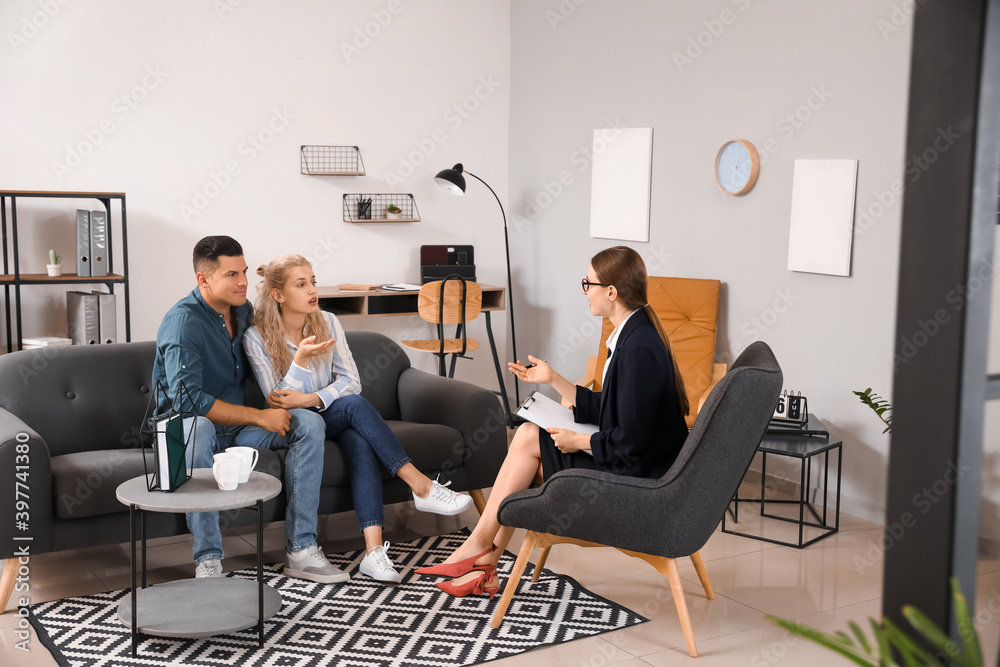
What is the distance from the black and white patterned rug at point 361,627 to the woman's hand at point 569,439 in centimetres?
53

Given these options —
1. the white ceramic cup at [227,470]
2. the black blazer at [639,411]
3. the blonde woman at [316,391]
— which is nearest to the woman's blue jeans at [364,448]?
the blonde woman at [316,391]

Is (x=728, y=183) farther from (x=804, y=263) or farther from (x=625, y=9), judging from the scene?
(x=625, y=9)

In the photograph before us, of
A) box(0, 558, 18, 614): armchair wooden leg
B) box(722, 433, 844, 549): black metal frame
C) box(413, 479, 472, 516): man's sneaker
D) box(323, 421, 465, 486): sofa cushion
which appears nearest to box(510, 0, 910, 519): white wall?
box(722, 433, 844, 549): black metal frame

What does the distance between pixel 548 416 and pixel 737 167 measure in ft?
6.84

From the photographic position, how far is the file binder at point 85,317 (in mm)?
4836

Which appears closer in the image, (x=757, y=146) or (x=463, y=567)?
(x=463, y=567)

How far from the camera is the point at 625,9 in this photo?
5.19 meters

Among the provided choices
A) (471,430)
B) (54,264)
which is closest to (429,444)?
(471,430)

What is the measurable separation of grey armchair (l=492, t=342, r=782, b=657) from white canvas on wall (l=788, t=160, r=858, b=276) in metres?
1.50

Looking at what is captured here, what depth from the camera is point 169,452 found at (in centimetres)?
256

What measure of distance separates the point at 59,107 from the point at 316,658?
144 inches

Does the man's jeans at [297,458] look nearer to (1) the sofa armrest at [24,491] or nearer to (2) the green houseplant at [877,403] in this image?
(1) the sofa armrest at [24,491]

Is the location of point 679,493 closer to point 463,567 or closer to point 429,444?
point 463,567

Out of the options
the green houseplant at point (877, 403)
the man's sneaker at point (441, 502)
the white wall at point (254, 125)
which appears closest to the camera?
the man's sneaker at point (441, 502)
